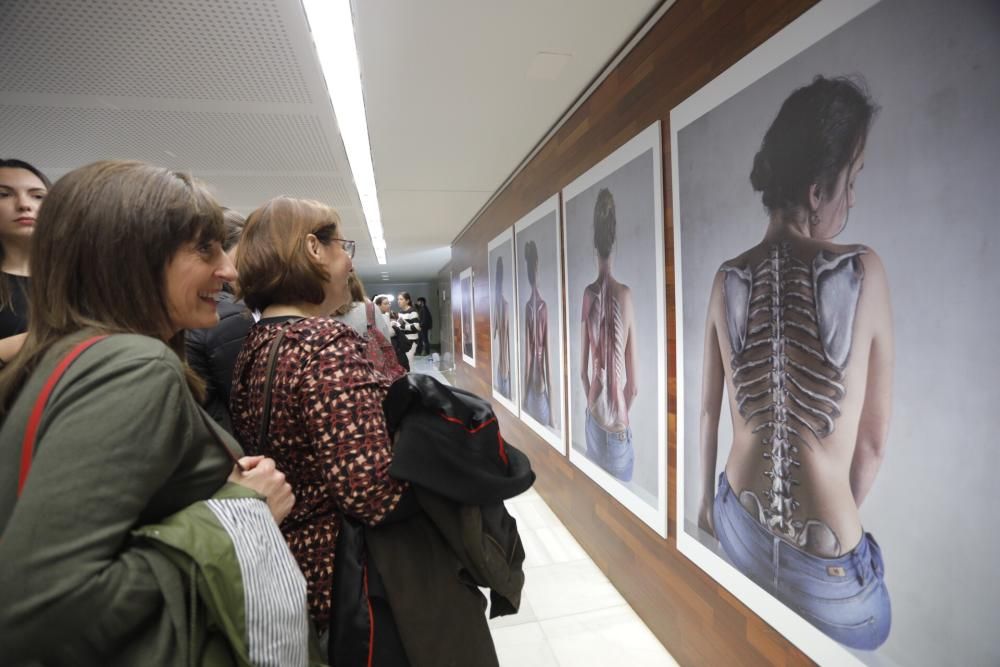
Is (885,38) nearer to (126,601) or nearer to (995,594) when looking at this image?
(995,594)

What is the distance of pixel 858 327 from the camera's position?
1.11 m

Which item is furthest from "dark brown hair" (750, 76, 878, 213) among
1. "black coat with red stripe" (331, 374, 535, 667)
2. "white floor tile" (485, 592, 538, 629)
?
"white floor tile" (485, 592, 538, 629)

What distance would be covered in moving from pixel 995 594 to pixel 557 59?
234 centimetres

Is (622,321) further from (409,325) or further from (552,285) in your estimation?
(409,325)

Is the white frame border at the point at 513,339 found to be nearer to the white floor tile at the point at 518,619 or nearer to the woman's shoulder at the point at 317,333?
the white floor tile at the point at 518,619

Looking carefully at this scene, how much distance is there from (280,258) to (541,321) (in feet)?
8.22

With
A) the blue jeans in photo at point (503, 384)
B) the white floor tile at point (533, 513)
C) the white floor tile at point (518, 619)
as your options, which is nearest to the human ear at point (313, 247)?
the white floor tile at point (518, 619)

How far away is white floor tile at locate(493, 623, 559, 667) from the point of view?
2074 mm

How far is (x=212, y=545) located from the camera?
63cm

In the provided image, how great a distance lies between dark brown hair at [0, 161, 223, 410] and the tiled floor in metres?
2.17

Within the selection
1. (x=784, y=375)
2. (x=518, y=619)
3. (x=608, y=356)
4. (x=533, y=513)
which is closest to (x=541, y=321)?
(x=608, y=356)

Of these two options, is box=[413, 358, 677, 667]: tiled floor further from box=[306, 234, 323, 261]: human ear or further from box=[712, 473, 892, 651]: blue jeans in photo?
box=[306, 234, 323, 261]: human ear

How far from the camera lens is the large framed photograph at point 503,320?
421cm

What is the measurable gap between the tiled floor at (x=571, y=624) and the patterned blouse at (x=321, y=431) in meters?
1.61
